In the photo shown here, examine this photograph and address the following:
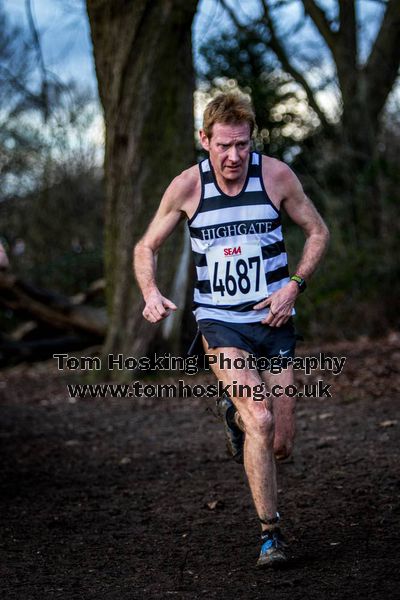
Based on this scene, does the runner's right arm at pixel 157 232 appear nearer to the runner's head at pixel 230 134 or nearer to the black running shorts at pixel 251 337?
the runner's head at pixel 230 134

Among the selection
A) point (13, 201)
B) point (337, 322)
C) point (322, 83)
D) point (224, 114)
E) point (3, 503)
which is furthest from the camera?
point (13, 201)

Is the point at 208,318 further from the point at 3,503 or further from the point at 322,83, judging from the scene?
the point at 322,83

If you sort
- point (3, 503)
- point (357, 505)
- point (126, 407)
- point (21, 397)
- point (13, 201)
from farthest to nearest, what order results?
point (13, 201), point (21, 397), point (126, 407), point (3, 503), point (357, 505)

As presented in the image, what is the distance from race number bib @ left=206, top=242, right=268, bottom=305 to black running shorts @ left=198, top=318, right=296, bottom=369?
0.14m

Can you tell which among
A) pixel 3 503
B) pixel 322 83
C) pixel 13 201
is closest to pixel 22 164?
pixel 13 201

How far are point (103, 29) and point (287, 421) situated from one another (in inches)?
276

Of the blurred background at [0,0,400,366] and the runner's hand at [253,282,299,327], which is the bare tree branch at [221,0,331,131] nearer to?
the blurred background at [0,0,400,366]

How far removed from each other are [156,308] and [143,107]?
618 centimetres

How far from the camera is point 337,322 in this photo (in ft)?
43.8

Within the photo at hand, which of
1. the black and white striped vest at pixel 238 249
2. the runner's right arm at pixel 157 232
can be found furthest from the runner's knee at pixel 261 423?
the runner's right arm at pixel 157 232

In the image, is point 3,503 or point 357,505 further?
point 3,503

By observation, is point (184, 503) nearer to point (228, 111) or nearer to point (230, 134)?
point (230, 134)

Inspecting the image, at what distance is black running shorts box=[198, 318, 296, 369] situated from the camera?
459 cm

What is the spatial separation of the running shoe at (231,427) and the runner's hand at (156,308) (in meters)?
0.68
